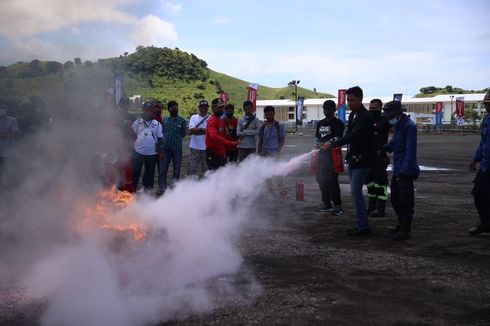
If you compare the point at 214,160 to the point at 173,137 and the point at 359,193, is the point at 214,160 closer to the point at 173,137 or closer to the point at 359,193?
the point at 173,137

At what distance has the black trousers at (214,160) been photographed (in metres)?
9.50

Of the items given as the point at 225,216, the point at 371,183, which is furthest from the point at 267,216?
the point at 371,183

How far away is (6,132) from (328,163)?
578 cm

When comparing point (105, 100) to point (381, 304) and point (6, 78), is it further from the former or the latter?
point (381, 304)

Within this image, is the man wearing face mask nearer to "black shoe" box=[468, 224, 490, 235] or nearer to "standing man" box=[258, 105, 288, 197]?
"standing man" box=[258, 105, 288, 197]

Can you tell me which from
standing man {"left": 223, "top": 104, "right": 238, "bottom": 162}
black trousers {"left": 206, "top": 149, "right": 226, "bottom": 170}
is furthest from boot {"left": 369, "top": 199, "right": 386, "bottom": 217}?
standing man {"left": 223, "top": 104, "right": 238, "bottom": 162}

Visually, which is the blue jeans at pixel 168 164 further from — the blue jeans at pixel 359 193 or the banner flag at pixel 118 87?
→ the blue jeans at pixel 359 193

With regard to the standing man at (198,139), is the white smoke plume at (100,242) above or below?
below

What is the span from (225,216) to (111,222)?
8.44ft

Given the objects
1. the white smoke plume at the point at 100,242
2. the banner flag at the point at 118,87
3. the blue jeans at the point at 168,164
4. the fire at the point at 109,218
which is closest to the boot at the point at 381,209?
the white smoke plume at the point at 100,242

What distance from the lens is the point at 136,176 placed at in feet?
30.1

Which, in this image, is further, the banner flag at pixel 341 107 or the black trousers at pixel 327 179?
the banner flag at pixel 341 107

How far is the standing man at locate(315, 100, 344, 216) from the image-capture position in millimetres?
8750

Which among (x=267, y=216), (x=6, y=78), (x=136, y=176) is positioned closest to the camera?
(x=6, y=78)
